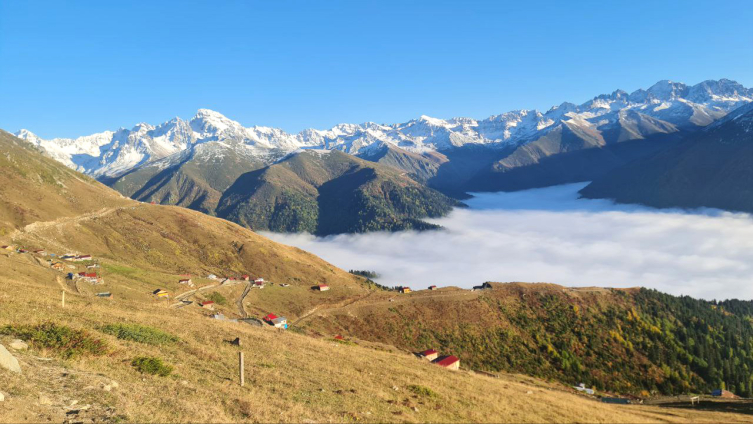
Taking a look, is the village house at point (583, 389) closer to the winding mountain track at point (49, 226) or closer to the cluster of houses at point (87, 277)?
the cluster of houses at point (87, 277)

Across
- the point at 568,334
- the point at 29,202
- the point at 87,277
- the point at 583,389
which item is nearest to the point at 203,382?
the point at 87,277

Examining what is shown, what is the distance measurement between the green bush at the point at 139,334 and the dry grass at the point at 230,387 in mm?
974

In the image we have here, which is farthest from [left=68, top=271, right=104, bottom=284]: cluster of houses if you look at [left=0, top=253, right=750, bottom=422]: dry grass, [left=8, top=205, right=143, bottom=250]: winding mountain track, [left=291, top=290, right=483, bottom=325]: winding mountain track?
[left=0, top=253, right=750, bottom=422]: dry grass

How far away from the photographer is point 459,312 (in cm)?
12519

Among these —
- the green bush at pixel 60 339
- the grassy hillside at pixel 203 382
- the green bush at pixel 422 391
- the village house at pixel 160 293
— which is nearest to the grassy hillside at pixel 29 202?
the village house at pixel 160 293

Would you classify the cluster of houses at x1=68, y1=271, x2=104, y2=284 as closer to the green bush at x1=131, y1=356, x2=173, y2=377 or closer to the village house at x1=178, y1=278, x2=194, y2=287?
the village house at x1=178, y1=278, x2=194, y2=287

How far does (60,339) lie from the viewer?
24359 millimetres

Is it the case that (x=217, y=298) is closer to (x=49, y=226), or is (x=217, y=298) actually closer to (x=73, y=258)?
(x=73, y=258)

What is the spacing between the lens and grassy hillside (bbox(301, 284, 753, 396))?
354 feet

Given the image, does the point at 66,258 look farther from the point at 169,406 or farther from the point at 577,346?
the point at 577,346

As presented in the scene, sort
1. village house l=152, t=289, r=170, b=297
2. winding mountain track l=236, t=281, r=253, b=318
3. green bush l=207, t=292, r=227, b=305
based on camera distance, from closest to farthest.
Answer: village house l=152, t=289, r=170, b=297 → winding mountain track l=236, t=281, r=253, b=318 → green bush l=207, t=292, r=227, b=305

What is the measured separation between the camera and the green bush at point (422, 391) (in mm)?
29500

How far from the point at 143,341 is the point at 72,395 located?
1204 cm

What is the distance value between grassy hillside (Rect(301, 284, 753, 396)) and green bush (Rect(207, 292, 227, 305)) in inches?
1052
